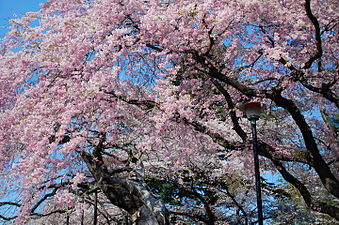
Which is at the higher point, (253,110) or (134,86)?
(134,86)

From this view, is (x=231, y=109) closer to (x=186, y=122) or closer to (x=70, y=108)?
(x=186, y=122)

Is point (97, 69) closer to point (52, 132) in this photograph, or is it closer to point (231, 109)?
point (52, 132)

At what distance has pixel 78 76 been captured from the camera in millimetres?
7277

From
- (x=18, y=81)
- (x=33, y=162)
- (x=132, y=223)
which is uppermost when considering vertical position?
(x=18, y=81)

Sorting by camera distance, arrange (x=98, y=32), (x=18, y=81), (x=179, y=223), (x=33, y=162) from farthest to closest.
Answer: (x=179, y=223), (x=18, y=81), (x=98, y=32), (x=33, y=162)

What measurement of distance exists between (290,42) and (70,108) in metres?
5.61

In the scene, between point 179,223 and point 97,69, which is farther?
point 179,223

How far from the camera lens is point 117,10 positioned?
24.1 feet

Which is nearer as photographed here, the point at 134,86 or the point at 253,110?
the point at 253,110

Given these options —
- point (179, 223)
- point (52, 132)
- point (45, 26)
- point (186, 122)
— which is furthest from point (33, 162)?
point (179, 223)

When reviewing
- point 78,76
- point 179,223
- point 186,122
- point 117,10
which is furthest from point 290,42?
point 179,223

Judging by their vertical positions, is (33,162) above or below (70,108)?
below

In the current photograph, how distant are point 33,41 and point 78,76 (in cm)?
230

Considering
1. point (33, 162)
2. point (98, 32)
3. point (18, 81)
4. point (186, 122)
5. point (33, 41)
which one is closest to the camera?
point (33, 162)
